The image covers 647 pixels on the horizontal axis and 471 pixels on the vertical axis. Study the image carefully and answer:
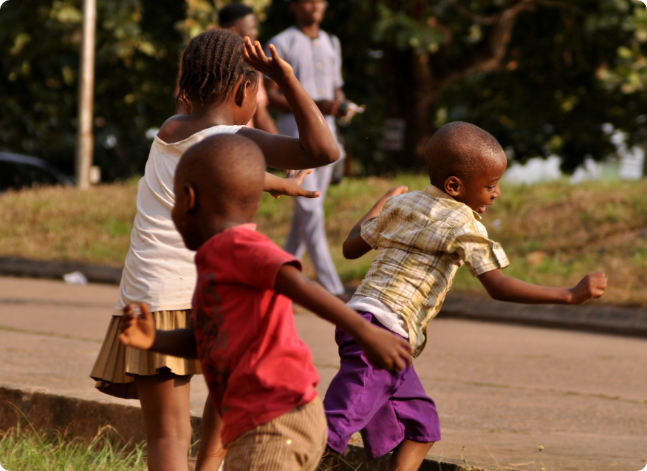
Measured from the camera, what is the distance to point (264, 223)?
1032 centimetres

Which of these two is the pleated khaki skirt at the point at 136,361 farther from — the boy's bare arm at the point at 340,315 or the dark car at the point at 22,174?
the dark car at the point at 22,174

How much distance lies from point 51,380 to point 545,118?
49.8ft

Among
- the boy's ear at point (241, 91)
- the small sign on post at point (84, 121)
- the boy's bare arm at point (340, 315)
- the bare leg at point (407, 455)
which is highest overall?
the boy's ear at point (241, 91)

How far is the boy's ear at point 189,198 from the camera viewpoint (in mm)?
2092

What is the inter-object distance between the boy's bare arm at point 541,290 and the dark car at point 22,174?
1468 centimetres

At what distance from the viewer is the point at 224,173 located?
2064mm

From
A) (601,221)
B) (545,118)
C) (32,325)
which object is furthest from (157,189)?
(545,118)

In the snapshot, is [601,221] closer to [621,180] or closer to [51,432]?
[621,180]

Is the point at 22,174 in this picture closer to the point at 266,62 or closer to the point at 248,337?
the point at 266,62

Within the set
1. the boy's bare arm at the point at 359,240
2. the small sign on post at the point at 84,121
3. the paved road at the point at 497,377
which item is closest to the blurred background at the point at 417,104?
the small sign on post at the point at 84,121

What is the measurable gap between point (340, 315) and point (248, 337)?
223 mm

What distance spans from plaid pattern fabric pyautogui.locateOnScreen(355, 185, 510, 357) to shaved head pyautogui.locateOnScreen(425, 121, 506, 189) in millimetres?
88

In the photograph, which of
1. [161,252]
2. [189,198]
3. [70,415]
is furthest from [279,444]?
[70,415]

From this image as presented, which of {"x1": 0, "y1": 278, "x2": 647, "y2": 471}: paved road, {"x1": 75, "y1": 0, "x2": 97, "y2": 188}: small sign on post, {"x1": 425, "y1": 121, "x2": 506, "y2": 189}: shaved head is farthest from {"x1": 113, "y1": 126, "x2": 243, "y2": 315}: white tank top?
{"x1": 75, "y1": 0, "x2": 97, "y2": 188}: small sign on post
